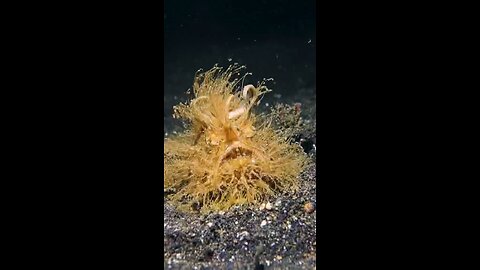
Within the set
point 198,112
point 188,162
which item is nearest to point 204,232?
point 188,162

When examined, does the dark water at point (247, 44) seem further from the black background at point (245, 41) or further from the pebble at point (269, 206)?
the pebble at point (269, 206)

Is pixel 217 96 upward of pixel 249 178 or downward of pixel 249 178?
upward

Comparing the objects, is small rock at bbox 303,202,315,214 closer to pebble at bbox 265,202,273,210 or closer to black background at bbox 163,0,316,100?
pebble at bbox 265,202,273,210

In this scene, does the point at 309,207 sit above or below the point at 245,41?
→ below

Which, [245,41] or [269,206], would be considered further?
[245,41]

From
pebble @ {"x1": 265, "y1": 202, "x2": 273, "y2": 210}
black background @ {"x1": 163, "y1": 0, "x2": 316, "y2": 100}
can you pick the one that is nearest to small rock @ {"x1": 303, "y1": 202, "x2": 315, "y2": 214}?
pebble @ {"x1": 265, "y1": 202, "x2": 273, "y2": 210}

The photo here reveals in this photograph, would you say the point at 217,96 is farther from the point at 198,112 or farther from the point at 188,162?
the point at 188,162

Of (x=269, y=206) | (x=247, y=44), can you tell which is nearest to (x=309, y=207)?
(x=269, y=206)

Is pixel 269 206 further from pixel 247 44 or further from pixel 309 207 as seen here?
pixel 247 44
